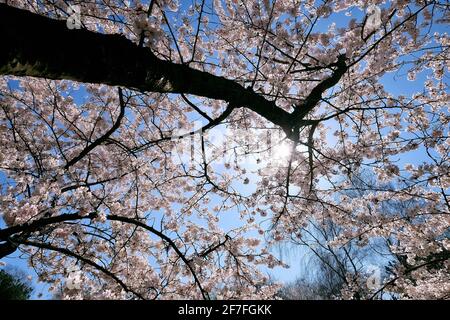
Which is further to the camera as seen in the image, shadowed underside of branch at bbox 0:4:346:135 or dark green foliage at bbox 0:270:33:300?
dark green foliage at bbox 0:270:33:300

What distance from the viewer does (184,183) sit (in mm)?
6816

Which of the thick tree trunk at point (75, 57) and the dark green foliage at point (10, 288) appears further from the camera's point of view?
the dark green foliage at point (10, 288)

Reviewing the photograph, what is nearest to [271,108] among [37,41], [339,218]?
[37,41]

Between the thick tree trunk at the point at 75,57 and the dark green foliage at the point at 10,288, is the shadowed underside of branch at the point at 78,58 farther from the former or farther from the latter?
the dark green foliage at the point at 10,288

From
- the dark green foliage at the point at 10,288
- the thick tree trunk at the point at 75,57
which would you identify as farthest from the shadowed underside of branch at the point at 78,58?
the dark green foliage at the point at 10,288

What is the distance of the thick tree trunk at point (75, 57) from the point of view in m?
1.23

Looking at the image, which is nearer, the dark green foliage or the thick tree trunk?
the thick tree trunk

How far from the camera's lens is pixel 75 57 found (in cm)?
146

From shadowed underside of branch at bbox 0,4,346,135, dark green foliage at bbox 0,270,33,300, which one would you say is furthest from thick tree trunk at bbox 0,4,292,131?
dark green foliage at bbox 0,270,33,300

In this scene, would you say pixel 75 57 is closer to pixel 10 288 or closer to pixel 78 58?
pixel 78 58

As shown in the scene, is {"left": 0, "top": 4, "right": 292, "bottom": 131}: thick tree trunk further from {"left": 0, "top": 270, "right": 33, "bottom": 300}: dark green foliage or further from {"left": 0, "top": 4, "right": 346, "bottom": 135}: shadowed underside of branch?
{"left": 0, "top": 270, "right": 33, "bottom": 300}: dark green foliage

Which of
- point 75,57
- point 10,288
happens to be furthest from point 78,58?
point 10,288

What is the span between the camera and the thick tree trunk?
1229mm

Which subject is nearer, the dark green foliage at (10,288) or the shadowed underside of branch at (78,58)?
the shadowed underside of branch at (78,58)
